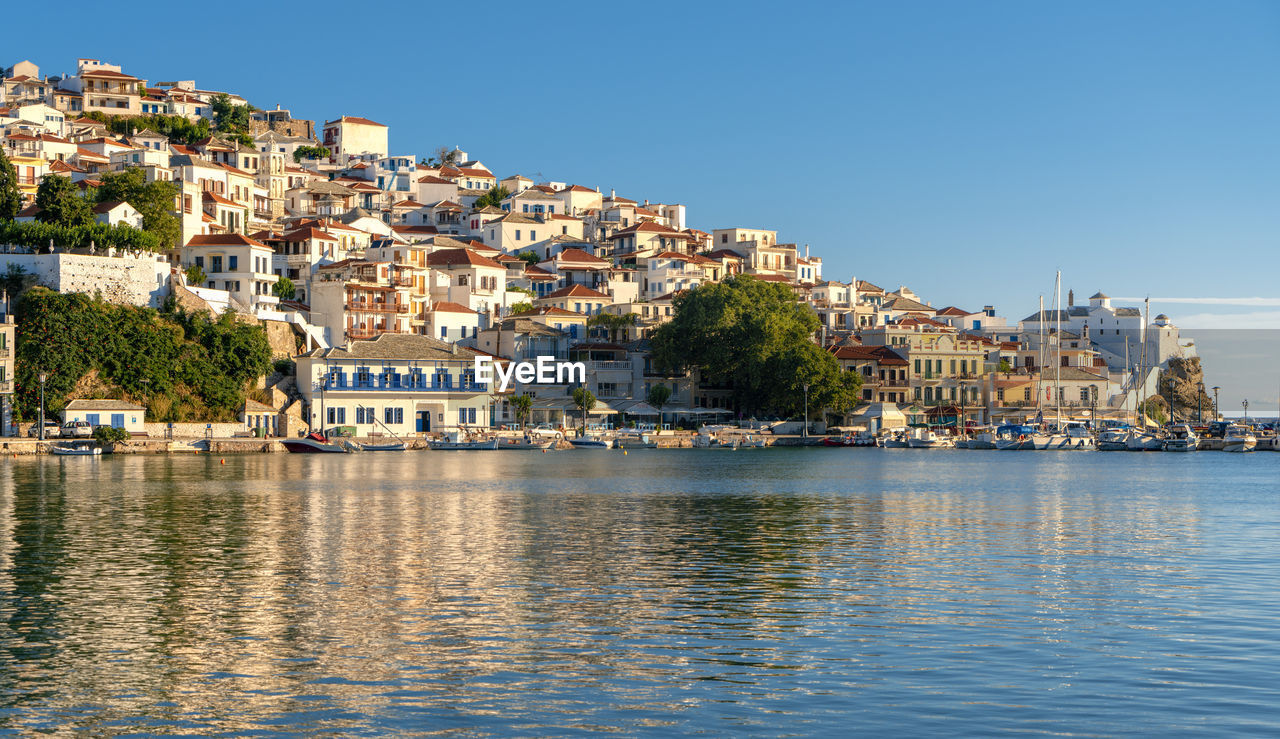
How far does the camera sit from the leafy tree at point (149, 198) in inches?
3295

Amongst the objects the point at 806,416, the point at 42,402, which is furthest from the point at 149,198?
the point at 806,416

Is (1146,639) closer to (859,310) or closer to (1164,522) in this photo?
(1164,522)

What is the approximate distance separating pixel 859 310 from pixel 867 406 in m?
22.1

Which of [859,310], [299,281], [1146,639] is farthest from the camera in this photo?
[859,310]

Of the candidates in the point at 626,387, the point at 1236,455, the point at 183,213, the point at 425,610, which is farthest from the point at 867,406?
the point at 425,610

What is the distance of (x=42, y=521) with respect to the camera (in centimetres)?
3284

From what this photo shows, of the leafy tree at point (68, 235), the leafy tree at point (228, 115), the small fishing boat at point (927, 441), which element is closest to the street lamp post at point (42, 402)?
the leafy tree at point (68, 235)

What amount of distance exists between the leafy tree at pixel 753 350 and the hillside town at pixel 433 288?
10.5 ft

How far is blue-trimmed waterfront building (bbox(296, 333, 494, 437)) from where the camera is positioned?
81.3 m

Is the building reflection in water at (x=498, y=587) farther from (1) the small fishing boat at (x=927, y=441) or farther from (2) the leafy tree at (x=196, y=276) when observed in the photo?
(1) the small fishing boat at (x=927, y=441)

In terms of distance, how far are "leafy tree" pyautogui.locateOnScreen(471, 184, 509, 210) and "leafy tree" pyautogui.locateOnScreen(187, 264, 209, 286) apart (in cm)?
4763

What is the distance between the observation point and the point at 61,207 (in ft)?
255
